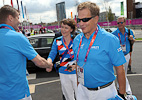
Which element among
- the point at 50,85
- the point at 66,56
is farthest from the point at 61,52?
the point at 50,85

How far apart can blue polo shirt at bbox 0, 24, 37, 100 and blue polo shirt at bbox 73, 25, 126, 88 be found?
77cm

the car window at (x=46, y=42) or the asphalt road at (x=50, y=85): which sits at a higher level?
the car window at (x=46, y=42)

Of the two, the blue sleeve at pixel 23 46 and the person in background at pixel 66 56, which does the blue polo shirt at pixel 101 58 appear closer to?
the blue sleeve at pixel 23 46

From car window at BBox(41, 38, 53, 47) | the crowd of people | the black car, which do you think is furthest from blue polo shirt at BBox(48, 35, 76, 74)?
car window at BBox(41, 38, 53, 47)

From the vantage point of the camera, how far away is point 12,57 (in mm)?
2094

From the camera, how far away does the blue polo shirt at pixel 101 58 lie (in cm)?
Result: 199

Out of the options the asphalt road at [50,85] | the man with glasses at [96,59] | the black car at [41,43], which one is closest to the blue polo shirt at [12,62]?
the man with glasses at [96,59]

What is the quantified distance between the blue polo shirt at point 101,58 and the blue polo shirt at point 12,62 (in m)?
0.77

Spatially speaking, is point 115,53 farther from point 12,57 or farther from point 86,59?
point 12,57

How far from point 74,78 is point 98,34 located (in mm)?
1516

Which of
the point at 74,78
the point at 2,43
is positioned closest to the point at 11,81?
the point at 2,43

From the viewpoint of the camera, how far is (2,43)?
2062mm

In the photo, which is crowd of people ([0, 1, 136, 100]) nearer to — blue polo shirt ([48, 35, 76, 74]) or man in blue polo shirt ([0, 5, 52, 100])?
man in blue polo shirt ([0, 5, 52, 100])

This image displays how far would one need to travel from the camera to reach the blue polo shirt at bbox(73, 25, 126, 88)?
6.51ft
